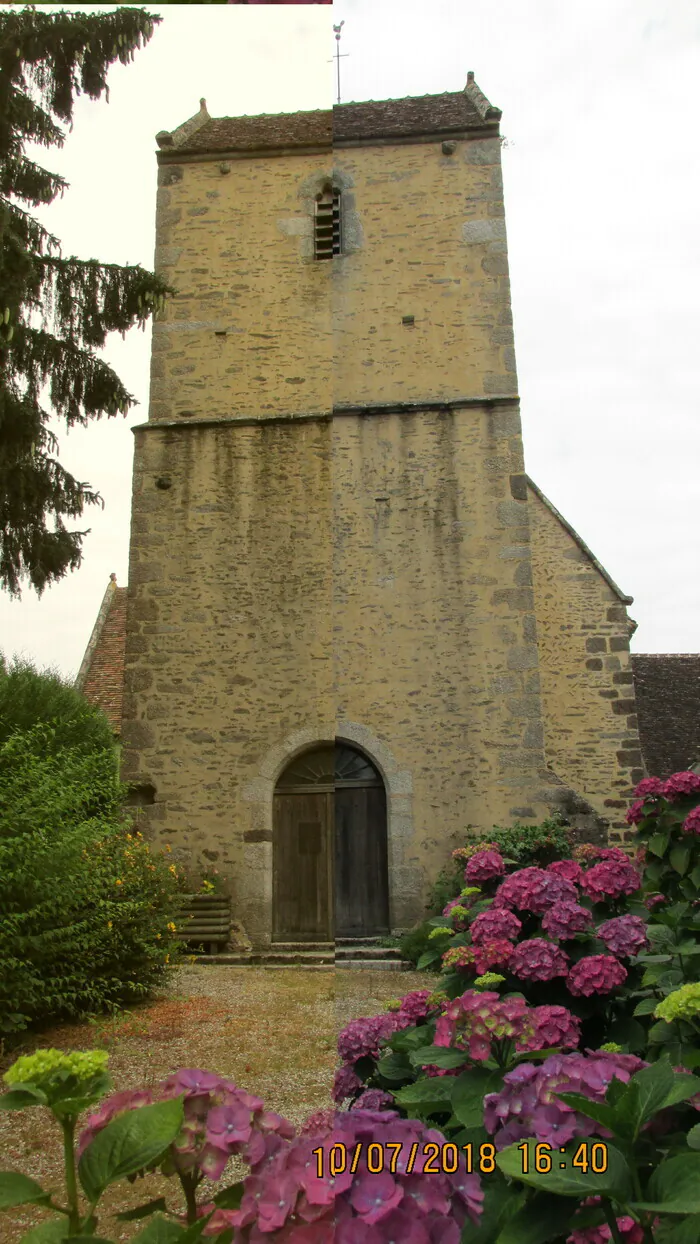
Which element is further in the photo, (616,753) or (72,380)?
(616,753)

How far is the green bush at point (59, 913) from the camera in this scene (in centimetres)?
100

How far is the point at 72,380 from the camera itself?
3.94 ft

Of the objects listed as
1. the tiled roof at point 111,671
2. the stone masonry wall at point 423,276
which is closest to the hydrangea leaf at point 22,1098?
the stone masonry wall at point 423,276

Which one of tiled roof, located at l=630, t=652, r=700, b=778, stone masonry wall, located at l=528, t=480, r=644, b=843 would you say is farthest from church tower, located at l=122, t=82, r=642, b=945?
tiled roof, located at l=630, t=652, r=700, b=778

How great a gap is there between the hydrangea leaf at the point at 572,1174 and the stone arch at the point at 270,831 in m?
0.39

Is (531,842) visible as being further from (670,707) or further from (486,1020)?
(486,1020)

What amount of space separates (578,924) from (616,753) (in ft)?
18.7

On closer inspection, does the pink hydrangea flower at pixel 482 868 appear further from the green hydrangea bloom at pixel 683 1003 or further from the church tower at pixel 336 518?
the green hydrangea bloom at pixel 683 1003

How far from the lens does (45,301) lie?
121 centimetres

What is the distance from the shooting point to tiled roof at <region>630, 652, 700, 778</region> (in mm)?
1791

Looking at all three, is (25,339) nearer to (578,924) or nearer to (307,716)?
(578,924)

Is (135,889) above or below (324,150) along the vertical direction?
below

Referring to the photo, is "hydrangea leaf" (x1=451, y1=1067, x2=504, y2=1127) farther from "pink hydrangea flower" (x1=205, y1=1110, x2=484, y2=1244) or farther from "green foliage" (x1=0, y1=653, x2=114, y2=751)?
"green foliage" (x1=0, y1=653, x2=114, y2=751)

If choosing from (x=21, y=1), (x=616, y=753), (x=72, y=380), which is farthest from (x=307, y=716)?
(x=616, y=753)
